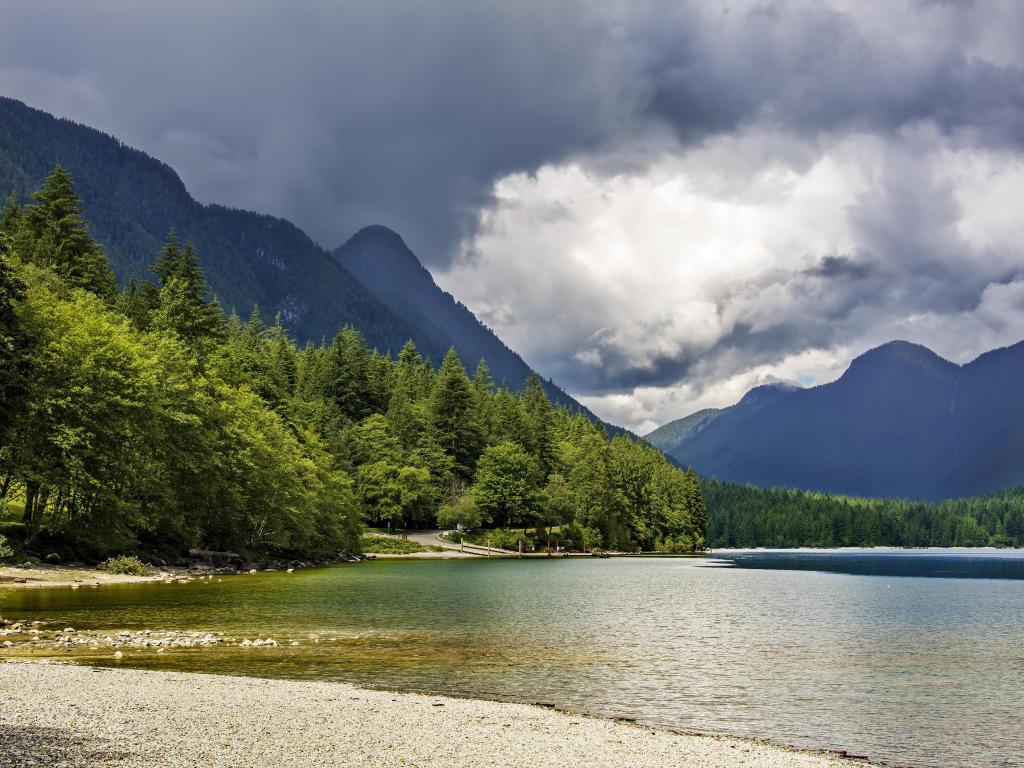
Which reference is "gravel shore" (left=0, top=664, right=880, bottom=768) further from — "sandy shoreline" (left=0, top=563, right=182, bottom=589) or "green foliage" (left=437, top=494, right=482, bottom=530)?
"green foliage" (left=437, top=494, right=482, bottom=530)

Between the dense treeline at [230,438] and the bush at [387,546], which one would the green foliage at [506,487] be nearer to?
the dense treeline at [230,438]

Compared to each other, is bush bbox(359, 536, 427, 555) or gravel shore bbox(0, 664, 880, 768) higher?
gravel shore bbox(0, 664, 880, 768)

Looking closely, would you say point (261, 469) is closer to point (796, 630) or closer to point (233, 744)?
point (796, 630)

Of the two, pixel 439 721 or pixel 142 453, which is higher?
pixel 142 453

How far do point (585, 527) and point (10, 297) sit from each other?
124231 millimetres

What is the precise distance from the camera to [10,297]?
41969 millimetres

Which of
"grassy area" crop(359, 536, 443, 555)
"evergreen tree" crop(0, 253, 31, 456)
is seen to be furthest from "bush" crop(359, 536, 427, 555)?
"evergreen tree" crop(0, 253, 31, 456)

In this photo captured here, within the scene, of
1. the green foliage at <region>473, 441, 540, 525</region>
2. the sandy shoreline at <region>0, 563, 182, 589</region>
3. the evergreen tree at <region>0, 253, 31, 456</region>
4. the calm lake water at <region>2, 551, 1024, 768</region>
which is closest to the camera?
the calm lake water at <region>2, 551, 1024, 768</region>

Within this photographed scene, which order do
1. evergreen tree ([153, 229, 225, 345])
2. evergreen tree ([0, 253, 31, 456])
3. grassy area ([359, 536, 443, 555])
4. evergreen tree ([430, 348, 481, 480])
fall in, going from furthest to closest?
evergreen tree ([430, 348, 481, 480]) < grassy area ([359, 536, 443, 555]) < evergreen tree ([153, 229, 225, 345]) < evergreen tree ([0, 253, 31, 456])

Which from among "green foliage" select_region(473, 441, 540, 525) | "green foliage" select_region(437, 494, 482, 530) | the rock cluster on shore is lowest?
the rock cluster on shore

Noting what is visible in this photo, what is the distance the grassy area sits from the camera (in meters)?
121

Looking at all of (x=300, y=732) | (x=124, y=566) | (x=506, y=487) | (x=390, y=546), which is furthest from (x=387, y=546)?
(x=300, y=732)

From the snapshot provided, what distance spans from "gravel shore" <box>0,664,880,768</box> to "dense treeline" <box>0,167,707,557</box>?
1135 inches

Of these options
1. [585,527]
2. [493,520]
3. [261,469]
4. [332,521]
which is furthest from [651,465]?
Answer: [261,469]
